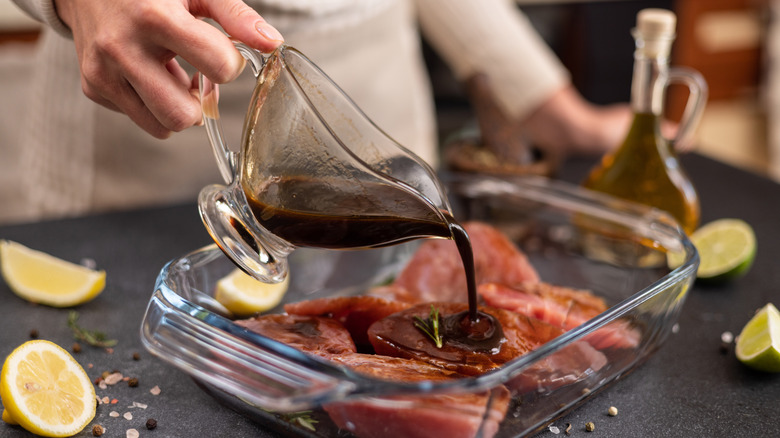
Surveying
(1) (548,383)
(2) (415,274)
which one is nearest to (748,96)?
(2) (415,274)

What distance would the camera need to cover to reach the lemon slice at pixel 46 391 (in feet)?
2.70

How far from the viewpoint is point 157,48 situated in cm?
84

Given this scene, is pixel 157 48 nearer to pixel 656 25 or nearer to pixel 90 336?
pixel 90 336

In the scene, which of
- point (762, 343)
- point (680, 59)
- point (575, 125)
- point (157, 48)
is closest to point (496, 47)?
point (575, 125)

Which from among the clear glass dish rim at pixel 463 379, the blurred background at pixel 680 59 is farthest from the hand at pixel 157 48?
the blurred background at pixel 680 59

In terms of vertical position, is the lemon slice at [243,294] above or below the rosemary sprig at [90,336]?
above

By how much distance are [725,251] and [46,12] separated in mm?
1141

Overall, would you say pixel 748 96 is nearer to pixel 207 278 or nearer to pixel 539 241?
pixel 539 241

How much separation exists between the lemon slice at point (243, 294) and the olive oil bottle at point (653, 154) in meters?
0.67

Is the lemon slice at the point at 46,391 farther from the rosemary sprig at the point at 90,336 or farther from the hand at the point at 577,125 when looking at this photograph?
the hand at the point at 577,125

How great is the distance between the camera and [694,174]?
1.74 meters

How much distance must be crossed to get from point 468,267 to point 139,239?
79 centimetres

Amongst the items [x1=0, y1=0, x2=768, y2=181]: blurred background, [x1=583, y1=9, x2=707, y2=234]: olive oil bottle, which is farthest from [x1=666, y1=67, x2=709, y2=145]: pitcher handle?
[x1=0, y1=0, x2=768, y2=181]: blurred background

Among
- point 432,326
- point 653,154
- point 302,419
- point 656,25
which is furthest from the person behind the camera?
point 653,154
